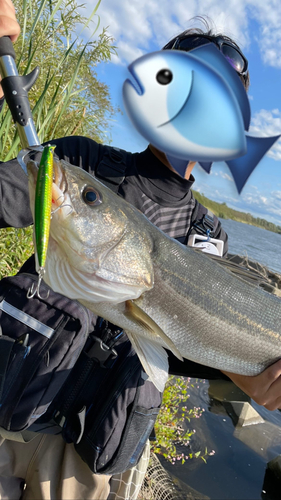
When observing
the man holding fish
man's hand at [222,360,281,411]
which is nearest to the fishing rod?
Answer: the man holding fish

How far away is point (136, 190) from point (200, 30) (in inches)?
43.1

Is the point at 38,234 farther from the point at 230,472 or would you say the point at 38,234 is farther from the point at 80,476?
the point at 230,472

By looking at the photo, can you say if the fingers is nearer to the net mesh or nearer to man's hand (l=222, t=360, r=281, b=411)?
man's hand (l=222, t=360, r=281, b=411)

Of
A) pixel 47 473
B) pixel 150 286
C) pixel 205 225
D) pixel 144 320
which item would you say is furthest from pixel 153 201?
pixel 47 473

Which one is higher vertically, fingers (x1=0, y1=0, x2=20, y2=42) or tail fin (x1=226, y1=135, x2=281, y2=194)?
fingers (x1=0, y1=0, x2=20, y2=42)

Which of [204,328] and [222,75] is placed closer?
[222,75]

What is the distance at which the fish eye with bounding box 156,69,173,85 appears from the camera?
0.89 meters

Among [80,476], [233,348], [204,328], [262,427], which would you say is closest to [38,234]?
[204,328]

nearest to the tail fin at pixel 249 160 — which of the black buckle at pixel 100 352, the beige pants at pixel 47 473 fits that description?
the black buckle at pixel 100 352

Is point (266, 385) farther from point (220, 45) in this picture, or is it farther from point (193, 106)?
point (220, 45)

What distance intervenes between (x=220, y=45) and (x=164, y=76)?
1320 millimetres

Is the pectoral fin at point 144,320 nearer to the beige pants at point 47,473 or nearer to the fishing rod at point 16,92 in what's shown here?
Answer: the fishing rod at point 16,92

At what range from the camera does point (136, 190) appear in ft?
7.77

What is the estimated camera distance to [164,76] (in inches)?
35.1
